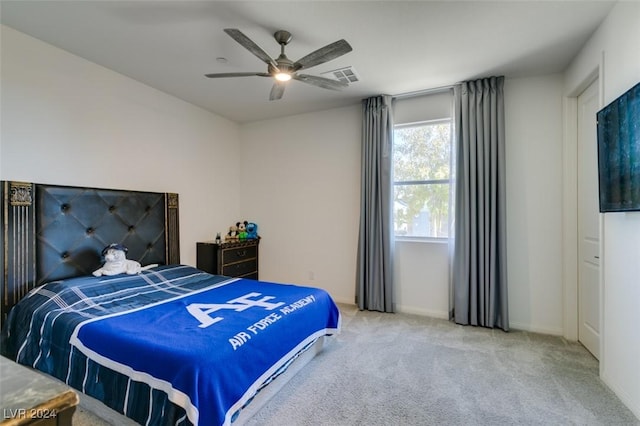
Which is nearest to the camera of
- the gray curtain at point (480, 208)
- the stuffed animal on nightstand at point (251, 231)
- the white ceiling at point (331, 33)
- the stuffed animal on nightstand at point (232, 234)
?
the white ceiling at point (331, 33)

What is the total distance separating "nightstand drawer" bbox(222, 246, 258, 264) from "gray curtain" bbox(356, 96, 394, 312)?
5.26 feet

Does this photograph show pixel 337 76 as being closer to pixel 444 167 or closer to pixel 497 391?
pixel 444 167

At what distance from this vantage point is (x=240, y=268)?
407 centimetres

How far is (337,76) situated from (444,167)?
1.62 meters

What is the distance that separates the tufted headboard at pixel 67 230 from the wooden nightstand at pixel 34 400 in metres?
2.33

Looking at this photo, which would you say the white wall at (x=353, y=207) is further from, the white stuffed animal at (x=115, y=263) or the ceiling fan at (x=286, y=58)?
the white stuffed animal at (x=115, y=263)

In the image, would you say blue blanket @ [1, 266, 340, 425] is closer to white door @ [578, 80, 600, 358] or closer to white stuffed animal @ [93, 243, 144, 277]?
white stuffed animal @ [93, 243, 144, 277]

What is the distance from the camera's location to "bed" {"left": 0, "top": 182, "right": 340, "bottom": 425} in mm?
1443

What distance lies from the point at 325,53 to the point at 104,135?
235 cm

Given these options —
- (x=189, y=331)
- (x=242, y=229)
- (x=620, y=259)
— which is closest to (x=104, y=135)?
(x=242, y=229)

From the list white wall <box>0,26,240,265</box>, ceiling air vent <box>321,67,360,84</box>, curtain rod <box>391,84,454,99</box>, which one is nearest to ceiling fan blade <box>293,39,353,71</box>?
ceiling air vent <box>321,67,360,84</box>

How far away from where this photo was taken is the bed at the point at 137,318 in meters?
1.44

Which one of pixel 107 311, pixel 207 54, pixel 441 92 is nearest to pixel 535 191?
pixel 441 92

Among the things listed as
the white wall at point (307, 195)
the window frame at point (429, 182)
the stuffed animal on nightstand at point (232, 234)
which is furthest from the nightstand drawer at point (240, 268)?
the window frame at point (429, 182)
